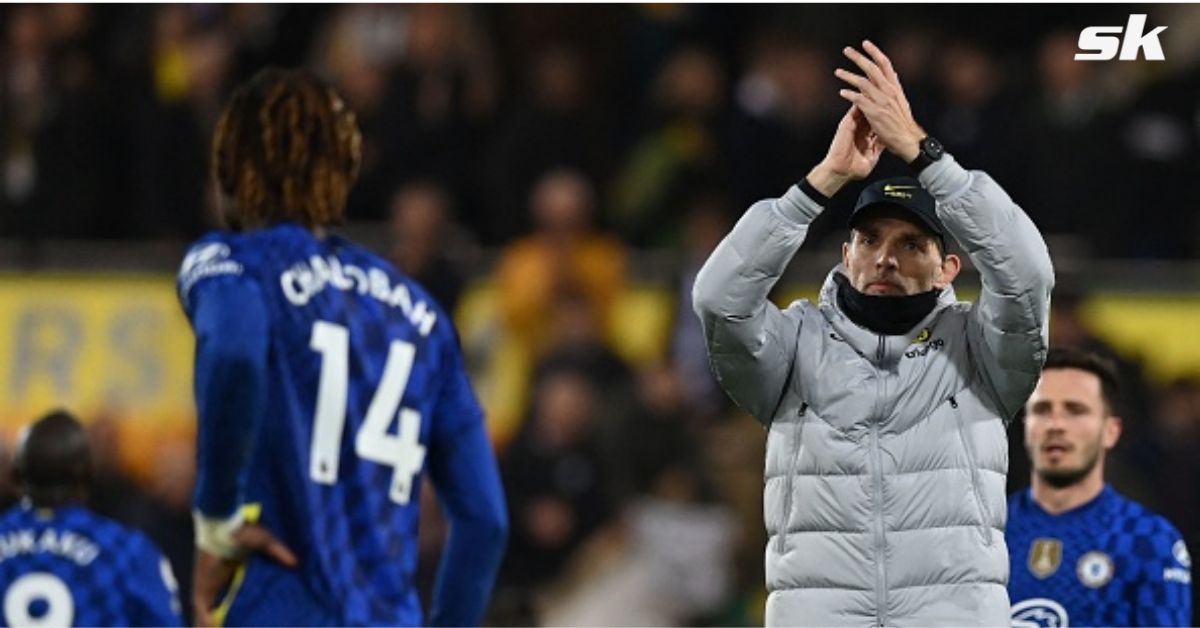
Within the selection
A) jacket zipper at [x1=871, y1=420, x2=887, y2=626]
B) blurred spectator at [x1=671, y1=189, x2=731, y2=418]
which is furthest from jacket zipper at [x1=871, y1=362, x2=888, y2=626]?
blurred spectator at [x1=671, y1=189, x2=731, y2=418]

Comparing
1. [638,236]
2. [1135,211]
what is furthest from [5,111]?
[1135,211]

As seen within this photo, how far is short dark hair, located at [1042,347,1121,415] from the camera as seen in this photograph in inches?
264

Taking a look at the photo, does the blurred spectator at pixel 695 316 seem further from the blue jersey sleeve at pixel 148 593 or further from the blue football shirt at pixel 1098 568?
the blue jersey sleeve at pixel 148 593

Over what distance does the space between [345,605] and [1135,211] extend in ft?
24.3

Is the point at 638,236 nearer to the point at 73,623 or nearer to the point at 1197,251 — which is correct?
the point at 1197,251

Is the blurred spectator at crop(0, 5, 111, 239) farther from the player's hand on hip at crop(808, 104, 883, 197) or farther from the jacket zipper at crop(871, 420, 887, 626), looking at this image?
the jacket zipper at crop(871, 420, 887, 626)

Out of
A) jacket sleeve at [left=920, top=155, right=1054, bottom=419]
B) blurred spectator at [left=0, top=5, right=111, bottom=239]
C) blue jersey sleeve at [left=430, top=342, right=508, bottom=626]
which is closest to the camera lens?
blue jersey sleeve at [left=430, top=342, right=508, bottom=626]

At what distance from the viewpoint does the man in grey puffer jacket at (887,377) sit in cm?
488

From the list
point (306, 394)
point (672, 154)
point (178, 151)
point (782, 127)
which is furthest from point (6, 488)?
point (306, 394)

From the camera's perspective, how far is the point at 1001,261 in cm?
484

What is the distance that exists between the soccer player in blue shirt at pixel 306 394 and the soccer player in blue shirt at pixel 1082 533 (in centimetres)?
236

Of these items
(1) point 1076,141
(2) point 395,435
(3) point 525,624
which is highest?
(1) point 1076,141

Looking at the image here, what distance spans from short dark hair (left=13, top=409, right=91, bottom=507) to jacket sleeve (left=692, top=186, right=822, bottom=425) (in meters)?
2.15

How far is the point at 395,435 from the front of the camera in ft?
14.6
